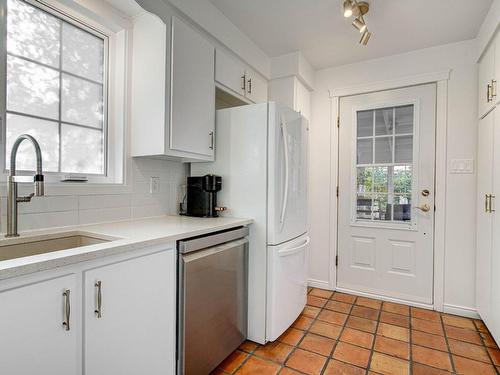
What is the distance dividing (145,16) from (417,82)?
2401 mm

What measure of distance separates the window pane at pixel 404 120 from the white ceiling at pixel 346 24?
1.80 feet

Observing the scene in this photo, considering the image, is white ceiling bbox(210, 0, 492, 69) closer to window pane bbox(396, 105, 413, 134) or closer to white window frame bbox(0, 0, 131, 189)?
window pane bbox(396, 105, 413, 134)

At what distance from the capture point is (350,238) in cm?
300

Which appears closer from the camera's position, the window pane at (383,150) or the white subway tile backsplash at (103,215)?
the white subway tile backsplash at (103,215)

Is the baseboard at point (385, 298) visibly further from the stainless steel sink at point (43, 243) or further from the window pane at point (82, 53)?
the window pane at point (82, 53)

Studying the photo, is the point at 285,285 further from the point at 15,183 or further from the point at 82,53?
the point at 82,53

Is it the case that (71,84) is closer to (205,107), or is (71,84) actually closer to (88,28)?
(88,28)

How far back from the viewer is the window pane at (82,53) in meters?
1.67

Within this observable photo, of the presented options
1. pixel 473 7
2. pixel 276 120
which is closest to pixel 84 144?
pixel 276 120

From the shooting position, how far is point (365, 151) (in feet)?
9.59

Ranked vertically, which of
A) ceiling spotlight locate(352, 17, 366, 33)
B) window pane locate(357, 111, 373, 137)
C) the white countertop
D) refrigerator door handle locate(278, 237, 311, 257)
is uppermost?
ceiling spotlight locate(352, 17, 366, 33)

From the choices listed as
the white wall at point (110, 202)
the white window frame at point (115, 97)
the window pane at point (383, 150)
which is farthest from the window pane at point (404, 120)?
the white window frame at point (115, 97)

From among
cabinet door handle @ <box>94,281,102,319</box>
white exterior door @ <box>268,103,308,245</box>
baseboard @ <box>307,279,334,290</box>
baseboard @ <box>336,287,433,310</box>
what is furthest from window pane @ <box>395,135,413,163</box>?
cabinet door handle @ <box>94,281,102,319</box>

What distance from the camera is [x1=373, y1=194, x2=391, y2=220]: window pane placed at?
2826mm
